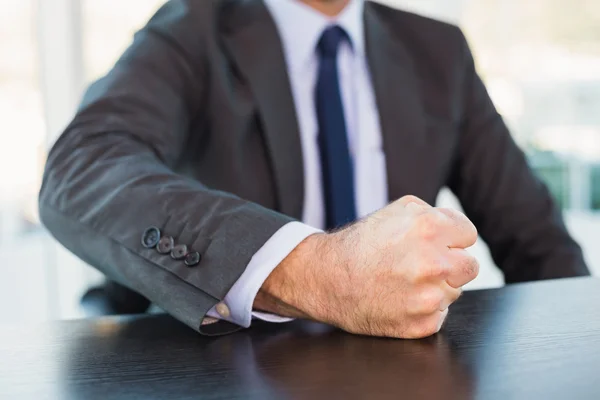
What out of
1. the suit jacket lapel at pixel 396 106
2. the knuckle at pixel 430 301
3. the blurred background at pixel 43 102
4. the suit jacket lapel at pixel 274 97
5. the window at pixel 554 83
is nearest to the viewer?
the knuckle at pixel 430 301

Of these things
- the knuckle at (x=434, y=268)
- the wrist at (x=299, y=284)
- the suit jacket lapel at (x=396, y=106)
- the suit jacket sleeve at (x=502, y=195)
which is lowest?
the suit jacket sleeve at (x=502, y=195)

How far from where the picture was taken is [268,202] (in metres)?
1.15

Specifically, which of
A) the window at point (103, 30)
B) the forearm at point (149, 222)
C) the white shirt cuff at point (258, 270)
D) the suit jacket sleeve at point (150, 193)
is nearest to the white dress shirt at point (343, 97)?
the suit jacket sleeve at point (150, 193)

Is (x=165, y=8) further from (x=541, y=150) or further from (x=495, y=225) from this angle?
(x=541, y=150)

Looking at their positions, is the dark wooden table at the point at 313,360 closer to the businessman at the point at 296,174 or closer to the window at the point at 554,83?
the businessman at the point at 296,174

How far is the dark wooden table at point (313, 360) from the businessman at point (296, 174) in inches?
1.4

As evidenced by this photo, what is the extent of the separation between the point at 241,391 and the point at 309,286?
0.19m

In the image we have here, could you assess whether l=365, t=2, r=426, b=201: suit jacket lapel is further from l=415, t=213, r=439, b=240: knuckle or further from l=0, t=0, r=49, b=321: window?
l=0, t=0, r=49, b=321: window

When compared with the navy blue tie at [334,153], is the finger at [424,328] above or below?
above

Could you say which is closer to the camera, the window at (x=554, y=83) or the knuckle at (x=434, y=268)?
the knuckle at (x=434, y=268)

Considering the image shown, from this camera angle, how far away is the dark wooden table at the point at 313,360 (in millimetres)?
433

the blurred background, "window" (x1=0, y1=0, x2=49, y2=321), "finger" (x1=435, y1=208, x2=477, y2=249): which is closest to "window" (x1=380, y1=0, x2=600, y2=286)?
the blurred background

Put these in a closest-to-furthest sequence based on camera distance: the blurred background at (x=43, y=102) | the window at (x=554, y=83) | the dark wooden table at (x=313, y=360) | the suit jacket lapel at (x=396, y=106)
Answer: the dark wooden table at (x=313, y=360), the suit jacket lapel at (x=396, y=106), the blurred background at (x=43, y=102), the window at (x=554, y=83)

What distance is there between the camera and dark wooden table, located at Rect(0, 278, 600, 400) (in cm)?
43
